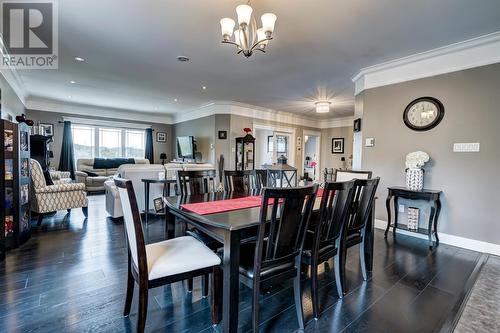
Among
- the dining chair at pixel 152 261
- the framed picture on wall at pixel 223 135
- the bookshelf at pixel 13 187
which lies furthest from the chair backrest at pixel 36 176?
the framed picture on wall at pixel 223 135

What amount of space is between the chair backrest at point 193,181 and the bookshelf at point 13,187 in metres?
2.02

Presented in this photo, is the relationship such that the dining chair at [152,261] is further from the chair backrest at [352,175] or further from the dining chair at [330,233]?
the chair backrest at [352,175]

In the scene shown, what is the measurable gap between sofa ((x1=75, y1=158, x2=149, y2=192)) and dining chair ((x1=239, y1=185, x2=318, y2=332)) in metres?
6.83

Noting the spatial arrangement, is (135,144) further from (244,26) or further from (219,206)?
(219,206)

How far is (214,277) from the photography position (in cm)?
158

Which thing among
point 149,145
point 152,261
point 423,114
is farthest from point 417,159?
point 149,145

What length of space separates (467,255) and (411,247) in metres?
0.58

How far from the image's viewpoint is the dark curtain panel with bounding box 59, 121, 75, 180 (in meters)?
7.26

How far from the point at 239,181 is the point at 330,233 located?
57.6 inches

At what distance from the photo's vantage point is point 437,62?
3340 mm

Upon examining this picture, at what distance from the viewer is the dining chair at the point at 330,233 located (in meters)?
1.70

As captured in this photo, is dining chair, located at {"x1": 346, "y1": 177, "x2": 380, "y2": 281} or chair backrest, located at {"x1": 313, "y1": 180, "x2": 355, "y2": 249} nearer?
chair backrest, located at {"x1": 313, "y1": 180, "x2": 355, "y2": 249}

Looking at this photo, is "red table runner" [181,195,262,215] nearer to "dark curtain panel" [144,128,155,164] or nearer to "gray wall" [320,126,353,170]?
"gray wall" [320,126,353,170]

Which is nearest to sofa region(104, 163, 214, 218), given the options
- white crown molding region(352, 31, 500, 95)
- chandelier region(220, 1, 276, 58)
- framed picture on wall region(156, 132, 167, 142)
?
chandelier region(220, 1, 276, 58)
